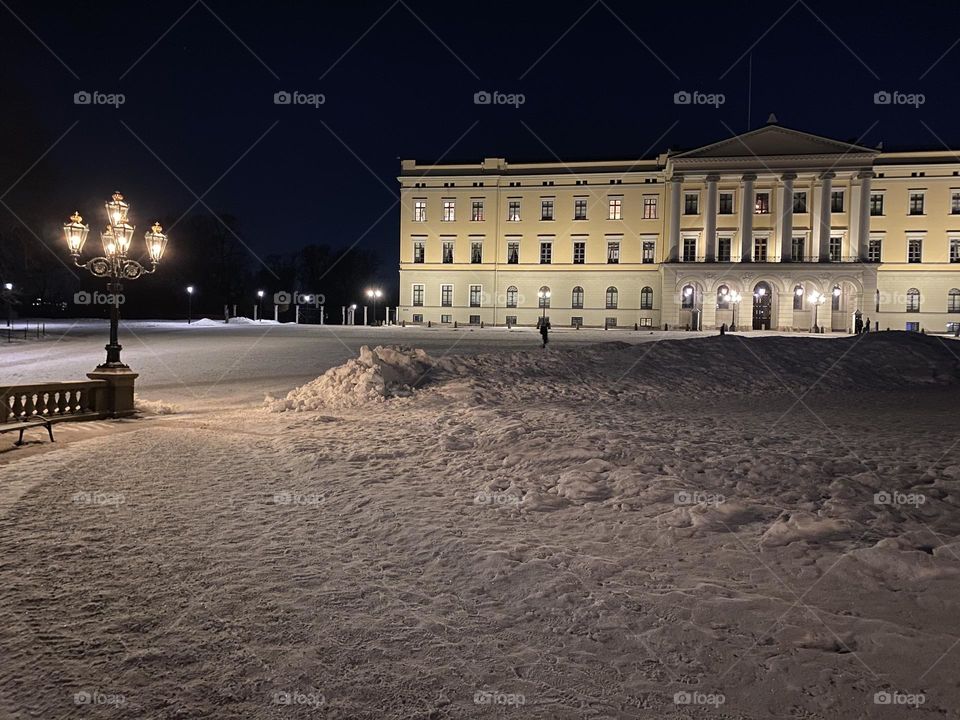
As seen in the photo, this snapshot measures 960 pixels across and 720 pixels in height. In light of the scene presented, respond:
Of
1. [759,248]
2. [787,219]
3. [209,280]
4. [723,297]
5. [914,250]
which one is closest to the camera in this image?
[723,297]

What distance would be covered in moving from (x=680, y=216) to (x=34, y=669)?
202 feet

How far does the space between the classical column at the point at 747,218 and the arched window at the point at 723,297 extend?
9.77ft

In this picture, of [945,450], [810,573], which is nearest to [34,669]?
[810,573]

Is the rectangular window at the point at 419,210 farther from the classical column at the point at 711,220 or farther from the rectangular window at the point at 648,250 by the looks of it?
the classical column at the point at 711,220

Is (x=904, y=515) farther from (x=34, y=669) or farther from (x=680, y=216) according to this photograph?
(x=680, y=216)

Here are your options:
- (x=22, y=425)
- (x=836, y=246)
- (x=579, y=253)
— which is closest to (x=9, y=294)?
(x=22, y=425)

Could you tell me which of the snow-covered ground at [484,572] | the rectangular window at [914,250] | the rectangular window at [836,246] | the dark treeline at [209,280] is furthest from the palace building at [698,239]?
the snow-covered ground at [484,572]

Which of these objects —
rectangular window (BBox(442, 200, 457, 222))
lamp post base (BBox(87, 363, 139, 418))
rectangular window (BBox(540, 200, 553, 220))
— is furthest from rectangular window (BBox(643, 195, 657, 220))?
lamp post base (BBox(87, 363, 139, 418))

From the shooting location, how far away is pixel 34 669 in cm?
365

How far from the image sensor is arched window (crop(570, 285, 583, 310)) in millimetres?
63531

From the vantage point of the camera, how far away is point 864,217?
56594 mm

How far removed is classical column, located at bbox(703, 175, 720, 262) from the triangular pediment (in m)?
2.30

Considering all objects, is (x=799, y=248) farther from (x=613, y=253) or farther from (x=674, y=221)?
(x=613, y=253)

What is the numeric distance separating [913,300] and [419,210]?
45.6 m
